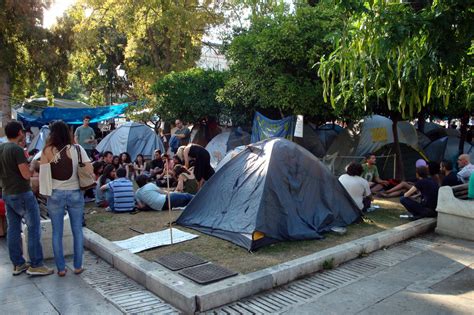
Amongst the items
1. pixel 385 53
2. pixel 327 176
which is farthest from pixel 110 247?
pixel 385 53

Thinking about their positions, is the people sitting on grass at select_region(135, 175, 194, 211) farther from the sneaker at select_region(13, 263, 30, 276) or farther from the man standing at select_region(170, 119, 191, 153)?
the man standing at select_region(170, 119, 191, 153)

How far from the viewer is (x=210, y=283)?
15.0 feet

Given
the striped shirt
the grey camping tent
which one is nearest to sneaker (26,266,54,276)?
the grey camping tent

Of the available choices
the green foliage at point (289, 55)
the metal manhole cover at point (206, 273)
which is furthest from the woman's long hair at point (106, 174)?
the metal manhole cover at point (206, 273)

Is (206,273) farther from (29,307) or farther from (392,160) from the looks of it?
(392,160)

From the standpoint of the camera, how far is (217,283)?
4.57 metres

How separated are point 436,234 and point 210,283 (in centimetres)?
459

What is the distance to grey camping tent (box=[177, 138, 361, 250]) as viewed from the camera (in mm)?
6184

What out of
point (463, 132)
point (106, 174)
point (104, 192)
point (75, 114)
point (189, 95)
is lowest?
point (104, 192)

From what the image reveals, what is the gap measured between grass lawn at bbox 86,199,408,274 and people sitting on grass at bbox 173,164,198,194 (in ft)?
3.56

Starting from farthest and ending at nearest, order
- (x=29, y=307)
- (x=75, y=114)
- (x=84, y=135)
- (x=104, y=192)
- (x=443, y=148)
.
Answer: (x=75, y=114)
(x=443, y=148)
(x=84, y=135)
(x=104, y=192)
(x=29, y=307)

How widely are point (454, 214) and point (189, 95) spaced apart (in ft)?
34.3

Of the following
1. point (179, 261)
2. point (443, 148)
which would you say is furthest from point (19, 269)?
point (443, 148)

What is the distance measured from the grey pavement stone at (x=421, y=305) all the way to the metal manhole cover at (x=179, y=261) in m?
2.11
